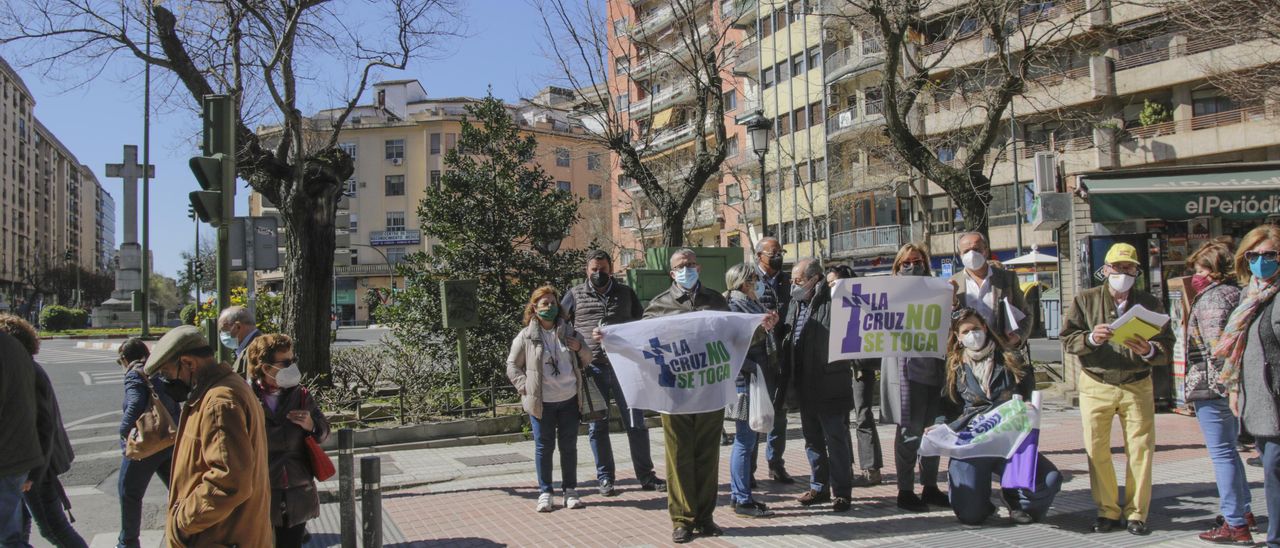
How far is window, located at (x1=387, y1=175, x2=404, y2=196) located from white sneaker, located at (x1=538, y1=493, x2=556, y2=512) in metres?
68.2

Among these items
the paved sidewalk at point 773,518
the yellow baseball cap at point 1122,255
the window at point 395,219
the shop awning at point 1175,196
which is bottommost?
the paved sidewalk at point 773,518

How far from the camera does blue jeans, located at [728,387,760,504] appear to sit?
6.48 meters

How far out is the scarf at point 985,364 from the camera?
6.25 m

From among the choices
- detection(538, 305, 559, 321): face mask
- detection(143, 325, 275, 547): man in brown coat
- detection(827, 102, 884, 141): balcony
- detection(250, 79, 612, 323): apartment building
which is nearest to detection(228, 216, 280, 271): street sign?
detection(538, 305, 559, 321): face mask

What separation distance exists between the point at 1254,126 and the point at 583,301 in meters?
33.8

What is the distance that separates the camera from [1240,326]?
524 cm

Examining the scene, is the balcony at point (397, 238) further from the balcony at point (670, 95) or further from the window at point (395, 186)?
the balcony at point (670, 95)

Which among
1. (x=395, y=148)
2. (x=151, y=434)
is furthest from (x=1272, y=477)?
(x=395, y=148)

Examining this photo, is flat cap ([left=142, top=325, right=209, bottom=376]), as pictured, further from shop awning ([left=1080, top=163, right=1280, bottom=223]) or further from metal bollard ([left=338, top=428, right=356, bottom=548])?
shop awning ([left=1080, top=163, right=1280, bottom=223])

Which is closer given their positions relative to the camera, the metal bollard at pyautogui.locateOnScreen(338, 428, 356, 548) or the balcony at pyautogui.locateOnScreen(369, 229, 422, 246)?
the metal bollard at pyautogui.locateOnScreen(338, 428, 356, 548)

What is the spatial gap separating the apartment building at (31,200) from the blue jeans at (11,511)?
8931 cm

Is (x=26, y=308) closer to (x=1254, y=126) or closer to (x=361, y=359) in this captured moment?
(x=361, y=359)

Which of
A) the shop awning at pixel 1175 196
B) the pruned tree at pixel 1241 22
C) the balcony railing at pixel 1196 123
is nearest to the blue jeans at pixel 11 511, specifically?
the shop awning at pixel 1175 196

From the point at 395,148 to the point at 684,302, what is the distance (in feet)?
226
